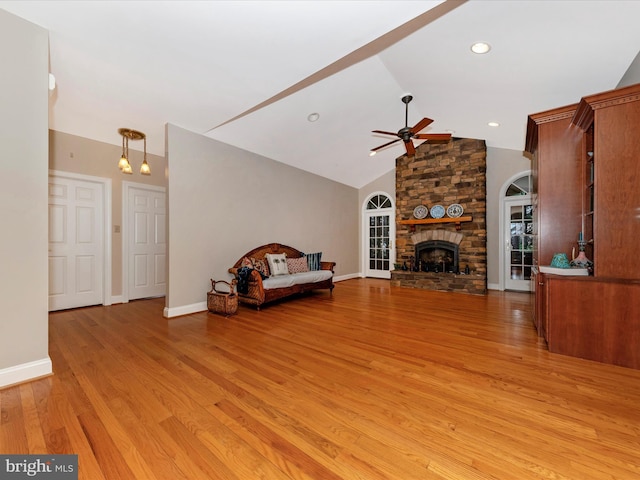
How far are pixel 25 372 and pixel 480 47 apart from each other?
488 cm

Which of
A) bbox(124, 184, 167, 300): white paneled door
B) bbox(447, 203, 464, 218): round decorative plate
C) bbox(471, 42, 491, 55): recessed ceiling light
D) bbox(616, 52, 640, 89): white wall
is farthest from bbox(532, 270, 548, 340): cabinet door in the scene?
bbox(124, 184, 167, 300): white paneled door

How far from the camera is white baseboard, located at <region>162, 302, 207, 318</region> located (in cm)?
395

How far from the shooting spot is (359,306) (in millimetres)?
4621

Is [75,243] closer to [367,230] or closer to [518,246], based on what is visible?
[367,230]

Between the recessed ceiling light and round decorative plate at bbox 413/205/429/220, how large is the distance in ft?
13.4

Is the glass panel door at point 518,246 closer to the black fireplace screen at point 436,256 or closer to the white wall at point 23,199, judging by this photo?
the black fireplace screen at point 436,256

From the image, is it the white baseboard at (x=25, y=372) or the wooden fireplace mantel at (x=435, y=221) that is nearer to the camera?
the white baseboard at (x=25, y=372)

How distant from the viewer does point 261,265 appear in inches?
192

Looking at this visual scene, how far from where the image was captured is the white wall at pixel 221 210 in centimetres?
404

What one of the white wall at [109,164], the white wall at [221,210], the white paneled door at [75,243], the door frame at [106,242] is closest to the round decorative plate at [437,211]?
the white wall at [221,210]

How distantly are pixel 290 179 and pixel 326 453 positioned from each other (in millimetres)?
5118

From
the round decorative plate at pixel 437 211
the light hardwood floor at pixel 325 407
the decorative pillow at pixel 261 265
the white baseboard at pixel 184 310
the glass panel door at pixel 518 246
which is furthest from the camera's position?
the round decorative plate at pixel 437 211

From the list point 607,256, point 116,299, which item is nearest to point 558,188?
point 607,256

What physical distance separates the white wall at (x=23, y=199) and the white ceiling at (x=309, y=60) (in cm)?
28
